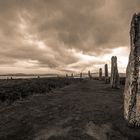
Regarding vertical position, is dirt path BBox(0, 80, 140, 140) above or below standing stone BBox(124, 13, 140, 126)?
below

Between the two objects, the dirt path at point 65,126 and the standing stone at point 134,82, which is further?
the standing stone at point 134,82

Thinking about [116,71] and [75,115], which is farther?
[116,71]

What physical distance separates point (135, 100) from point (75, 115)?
263cm

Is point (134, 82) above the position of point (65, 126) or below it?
above

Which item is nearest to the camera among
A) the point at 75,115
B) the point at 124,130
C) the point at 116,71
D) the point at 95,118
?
the point at 124,130

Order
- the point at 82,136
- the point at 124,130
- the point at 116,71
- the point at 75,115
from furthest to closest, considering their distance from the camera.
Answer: the point at 116,71, the point at 75,115, the point at 124,130, the point at 82,136

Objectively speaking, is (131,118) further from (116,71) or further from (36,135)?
(116,71)

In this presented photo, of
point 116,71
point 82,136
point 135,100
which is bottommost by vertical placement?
point 82,136

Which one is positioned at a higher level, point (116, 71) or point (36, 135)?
point (116, 71)

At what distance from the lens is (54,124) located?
630cm

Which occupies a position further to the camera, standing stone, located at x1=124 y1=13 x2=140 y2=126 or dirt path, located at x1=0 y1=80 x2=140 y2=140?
standing stone, located at x1=124 y1=13 x2=140 y2=126

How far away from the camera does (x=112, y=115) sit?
7.57 metres

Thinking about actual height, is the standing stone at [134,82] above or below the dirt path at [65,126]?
above

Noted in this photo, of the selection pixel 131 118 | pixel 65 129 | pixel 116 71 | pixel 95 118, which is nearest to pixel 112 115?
pixel 95 118
